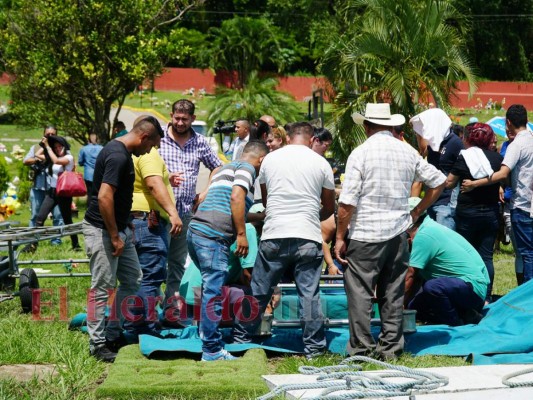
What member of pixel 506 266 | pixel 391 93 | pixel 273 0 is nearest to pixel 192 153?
pixel 506 266

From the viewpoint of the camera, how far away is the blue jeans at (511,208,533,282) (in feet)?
26.1

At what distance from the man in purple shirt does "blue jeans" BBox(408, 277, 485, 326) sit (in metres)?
2.12

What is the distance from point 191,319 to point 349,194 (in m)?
1.98

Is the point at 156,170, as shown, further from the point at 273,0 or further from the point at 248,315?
the point at 273,0

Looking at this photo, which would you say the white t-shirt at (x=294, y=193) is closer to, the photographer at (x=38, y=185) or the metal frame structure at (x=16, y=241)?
the metal frame structure at (x=16, y=241)

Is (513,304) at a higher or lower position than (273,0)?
lower

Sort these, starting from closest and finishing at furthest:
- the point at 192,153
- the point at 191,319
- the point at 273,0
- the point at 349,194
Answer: the point at 349,194 → the point at 191,319 → the point at 192,153 → the point at 273,0

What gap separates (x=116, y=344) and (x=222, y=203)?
4.60 feet

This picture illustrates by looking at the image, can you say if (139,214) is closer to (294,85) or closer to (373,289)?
(373,289)

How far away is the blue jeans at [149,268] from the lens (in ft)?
22.0

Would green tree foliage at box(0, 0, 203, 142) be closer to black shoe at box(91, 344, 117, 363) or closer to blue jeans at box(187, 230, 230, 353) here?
blue jeans at box(187, 230, 230, 353)

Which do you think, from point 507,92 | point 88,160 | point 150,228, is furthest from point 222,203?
point 507,92

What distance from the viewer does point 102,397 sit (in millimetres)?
5137

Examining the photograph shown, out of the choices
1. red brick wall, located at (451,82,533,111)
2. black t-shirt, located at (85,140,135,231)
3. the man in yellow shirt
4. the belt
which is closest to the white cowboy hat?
the man in yellow shirt
